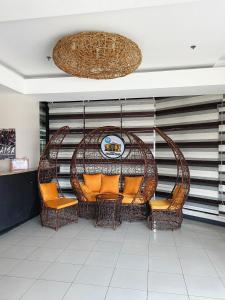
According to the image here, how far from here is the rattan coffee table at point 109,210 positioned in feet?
17.4

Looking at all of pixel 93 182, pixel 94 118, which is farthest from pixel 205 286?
pixel 94 118

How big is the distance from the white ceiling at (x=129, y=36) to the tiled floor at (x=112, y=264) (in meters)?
2.83

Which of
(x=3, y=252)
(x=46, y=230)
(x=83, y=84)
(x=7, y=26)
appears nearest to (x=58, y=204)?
(x=46, y=230)

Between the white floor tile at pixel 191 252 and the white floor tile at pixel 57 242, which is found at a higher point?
the white floor tile at pixel 57 242

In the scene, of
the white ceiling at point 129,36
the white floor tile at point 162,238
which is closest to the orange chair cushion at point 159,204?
the white floor tile at point 162,238

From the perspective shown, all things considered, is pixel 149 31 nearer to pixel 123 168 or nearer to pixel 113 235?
pixel 113 235

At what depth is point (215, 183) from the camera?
5.47 metres

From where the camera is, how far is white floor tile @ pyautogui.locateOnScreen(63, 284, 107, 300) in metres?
2.80

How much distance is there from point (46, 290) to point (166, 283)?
1417 mm

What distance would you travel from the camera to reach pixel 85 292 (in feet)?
9.53

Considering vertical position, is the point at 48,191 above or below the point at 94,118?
below

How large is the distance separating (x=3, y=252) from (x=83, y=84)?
133 inches

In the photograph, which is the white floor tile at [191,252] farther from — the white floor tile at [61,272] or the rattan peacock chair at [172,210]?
the white floor tile at [61,272]

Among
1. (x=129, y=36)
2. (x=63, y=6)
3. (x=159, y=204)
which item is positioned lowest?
(x=159, y=204)
